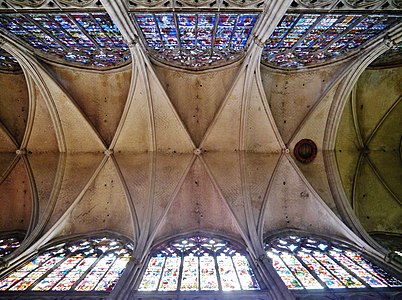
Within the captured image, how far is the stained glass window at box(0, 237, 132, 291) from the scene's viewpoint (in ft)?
21.3

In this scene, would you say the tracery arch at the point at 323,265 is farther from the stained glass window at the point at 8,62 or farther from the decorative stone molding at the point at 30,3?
the stained glass window at the point at 8,62

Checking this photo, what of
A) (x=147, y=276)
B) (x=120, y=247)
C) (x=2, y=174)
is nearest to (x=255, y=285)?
(x=147, y=276)

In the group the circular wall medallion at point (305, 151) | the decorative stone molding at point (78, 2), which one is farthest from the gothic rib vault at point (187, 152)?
the decorative stone molding at point (78, 2)

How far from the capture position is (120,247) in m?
8.77

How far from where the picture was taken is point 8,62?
899cm

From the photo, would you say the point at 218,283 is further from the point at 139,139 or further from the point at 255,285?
the point at 139,139

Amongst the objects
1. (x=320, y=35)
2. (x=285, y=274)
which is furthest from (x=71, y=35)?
(x=285, y=274)

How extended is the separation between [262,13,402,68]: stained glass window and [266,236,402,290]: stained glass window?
6825 mm

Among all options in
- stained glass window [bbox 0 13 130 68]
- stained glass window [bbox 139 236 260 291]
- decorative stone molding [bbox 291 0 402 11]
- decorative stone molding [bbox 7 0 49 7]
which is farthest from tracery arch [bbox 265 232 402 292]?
decorative stone molding [bbox 7 0 49 7]

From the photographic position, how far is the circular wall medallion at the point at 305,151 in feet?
35.4

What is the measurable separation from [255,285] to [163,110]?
711 centimetres

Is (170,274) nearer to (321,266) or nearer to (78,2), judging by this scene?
(321,266)

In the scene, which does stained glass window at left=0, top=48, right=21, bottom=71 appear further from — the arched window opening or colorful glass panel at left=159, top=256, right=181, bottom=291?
colorful glass panel at left=159, top=256, right=181, bottom=291

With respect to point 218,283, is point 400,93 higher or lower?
higher
